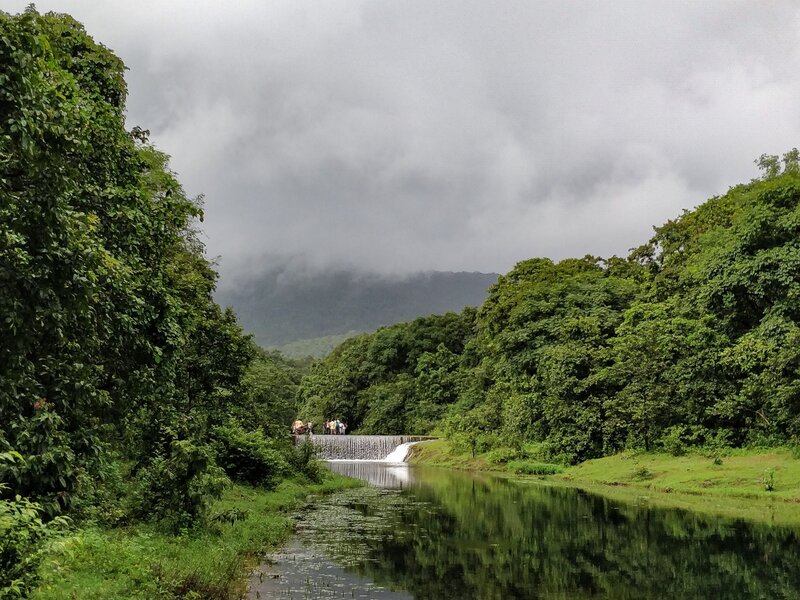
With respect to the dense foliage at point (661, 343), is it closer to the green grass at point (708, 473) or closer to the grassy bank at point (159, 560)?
the green grass at point (708, 473)

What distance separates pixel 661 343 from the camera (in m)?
38.6

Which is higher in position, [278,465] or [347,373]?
[347,373]

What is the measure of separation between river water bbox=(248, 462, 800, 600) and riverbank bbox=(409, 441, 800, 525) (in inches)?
90.7

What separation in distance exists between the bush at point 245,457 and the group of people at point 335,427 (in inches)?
2211

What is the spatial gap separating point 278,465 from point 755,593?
19.2 m

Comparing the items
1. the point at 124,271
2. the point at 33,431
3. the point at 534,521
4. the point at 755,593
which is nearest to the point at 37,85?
the point at 124,271

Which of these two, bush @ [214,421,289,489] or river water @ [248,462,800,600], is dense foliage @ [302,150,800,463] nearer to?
river water @ [248,462,800,600]

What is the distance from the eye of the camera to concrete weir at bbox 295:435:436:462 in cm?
6706

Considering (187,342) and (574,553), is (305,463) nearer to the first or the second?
(187,342)

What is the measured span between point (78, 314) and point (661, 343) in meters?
35.2

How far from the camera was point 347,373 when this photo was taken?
93.3 m

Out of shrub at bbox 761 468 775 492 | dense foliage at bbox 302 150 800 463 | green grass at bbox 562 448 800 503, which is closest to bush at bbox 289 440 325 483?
green grass at bbox 562 448 800 503

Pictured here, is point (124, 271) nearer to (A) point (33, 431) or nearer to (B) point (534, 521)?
(A) point (33, 431)

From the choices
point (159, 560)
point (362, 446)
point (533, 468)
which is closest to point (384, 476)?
point (533, 468)
